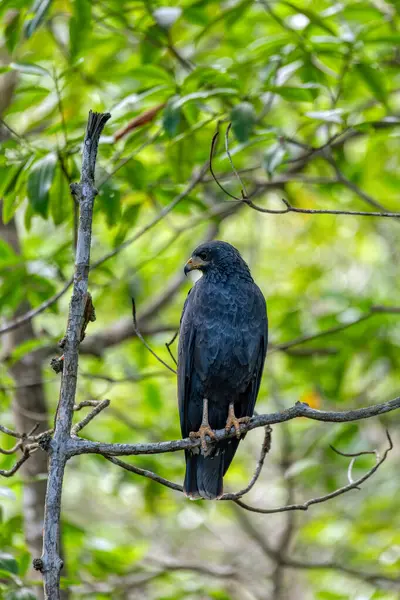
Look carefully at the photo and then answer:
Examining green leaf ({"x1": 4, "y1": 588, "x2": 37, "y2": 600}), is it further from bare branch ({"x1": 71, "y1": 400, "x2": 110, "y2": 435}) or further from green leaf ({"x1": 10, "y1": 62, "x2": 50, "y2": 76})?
green leaf ({"x1": 10, "y1": 62, "x2": 50, "y2": 76})

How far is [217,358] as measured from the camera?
3891 mm

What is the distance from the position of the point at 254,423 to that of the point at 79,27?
2.35 meters

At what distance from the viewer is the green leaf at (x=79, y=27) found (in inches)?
150

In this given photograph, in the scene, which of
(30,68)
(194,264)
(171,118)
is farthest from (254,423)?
(30,68)

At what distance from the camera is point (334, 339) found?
197 inches

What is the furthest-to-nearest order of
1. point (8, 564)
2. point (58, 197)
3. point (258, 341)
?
point (258, 341) → point (58, 197) → point (8, 564)

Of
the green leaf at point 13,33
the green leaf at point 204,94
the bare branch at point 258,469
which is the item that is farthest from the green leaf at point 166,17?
the bare branch at point 258,469

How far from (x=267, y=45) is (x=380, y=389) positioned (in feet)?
16.3

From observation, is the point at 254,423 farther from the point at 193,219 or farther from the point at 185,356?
the point at 193,219

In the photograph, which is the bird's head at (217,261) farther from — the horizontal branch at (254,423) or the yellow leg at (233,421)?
the horizontal branch at (254,423)

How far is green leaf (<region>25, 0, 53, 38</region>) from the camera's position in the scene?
351cm

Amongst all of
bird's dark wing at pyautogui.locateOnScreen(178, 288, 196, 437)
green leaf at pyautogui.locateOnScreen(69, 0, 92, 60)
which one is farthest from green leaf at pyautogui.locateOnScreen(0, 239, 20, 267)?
green leaf at pyautogui.locateOnScreen(69, 0, 92, 60)

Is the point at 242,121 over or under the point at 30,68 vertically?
under

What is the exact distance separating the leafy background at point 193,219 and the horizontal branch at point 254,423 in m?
1.16
